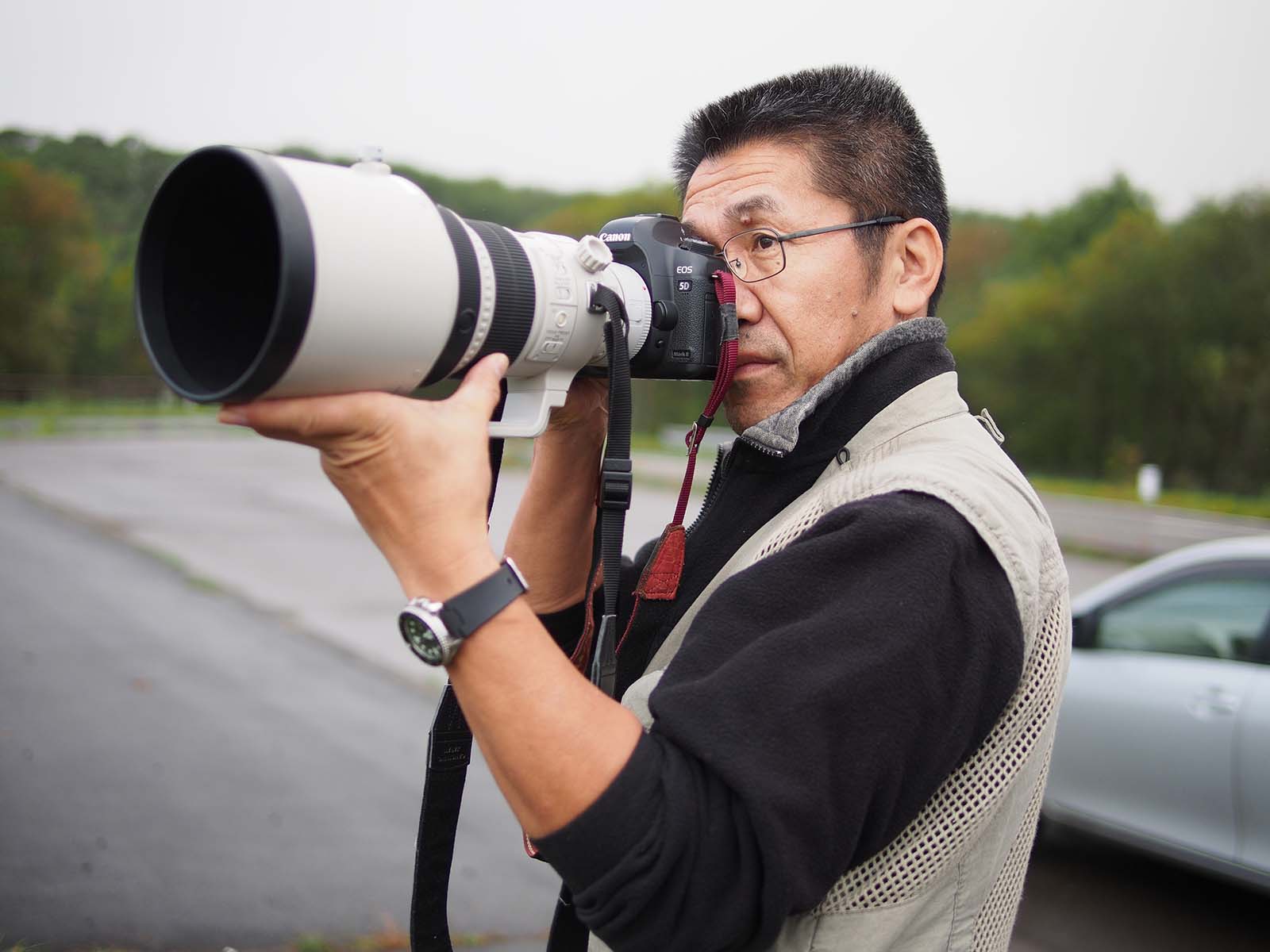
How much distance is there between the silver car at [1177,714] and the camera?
3584 mm

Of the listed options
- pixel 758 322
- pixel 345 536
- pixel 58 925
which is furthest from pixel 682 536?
pixel 345 536

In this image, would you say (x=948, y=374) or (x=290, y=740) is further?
(x=290, y=740)

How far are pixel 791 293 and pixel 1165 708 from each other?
2.95 metres

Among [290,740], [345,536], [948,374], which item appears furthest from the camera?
[345,536]

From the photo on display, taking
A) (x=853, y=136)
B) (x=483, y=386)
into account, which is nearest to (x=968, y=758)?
(x=483, y=386)

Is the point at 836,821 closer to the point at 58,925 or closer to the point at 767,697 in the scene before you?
the point at 767,697

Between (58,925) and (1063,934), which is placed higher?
(58,925)

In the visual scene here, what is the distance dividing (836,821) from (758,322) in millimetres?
825

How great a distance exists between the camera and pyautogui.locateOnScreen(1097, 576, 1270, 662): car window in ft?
12.8

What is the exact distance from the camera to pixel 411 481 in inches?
45.0

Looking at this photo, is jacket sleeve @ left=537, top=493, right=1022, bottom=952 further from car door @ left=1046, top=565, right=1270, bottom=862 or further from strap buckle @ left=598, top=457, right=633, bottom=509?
car door @ left=1046, top=565, right=1270, bottom=862

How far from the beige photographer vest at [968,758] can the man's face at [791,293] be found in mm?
234

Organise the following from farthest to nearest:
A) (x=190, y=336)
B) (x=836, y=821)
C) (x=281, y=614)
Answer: (x=281, y=614)
(x=190, y=336)
(x=836, y=821)

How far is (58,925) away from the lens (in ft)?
9.70
